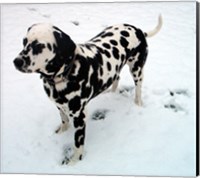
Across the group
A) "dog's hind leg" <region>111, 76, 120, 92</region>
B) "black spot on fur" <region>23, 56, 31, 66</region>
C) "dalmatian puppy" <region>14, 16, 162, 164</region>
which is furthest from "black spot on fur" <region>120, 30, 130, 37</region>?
"black spot on fur" <region>23, 56, 31, 66</region>

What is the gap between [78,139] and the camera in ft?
4.02

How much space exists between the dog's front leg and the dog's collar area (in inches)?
5.0

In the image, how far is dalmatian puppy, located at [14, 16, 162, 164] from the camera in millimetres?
1042

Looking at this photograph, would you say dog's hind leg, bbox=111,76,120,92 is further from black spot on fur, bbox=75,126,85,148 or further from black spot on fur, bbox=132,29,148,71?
black spot on fur, bbox=75,126,85,148

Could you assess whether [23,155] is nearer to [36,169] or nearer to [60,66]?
[36,169]

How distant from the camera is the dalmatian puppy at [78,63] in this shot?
1.04m

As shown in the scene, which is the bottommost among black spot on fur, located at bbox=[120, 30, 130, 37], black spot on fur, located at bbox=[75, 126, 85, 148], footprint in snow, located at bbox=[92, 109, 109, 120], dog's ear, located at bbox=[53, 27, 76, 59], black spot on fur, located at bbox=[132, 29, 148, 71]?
black spot on fur, located at bbox=[75, 126, 85, 148]

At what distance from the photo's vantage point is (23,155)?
1300 mm

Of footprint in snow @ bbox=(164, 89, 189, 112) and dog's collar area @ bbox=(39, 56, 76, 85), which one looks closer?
dog's collar area @ bbox=(39, 56, 76, 85)

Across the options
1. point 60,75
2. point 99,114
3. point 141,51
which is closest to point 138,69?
point 141,51

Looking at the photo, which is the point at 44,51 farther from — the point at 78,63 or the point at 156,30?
the point at 156,30

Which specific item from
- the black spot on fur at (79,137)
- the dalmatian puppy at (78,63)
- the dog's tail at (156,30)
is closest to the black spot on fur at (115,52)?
the dalmatian puppy at (78,63)

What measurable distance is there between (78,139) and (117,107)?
17cm

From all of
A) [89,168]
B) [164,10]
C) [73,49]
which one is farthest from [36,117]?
[164,10]
